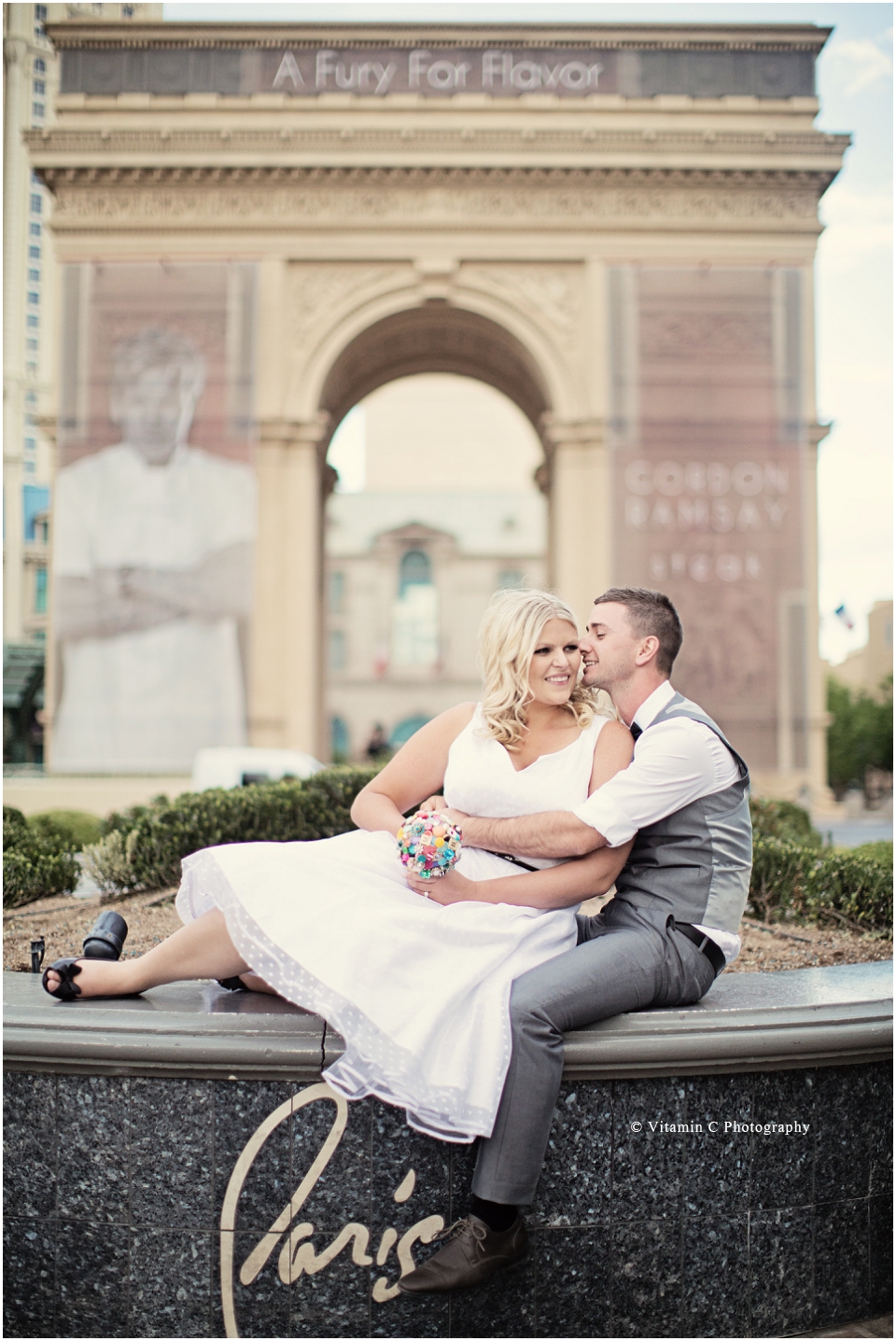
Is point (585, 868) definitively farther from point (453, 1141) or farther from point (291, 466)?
point (291, 466)

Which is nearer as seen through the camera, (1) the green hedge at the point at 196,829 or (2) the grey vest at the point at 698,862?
(2) the grey vest at the point at 698,862

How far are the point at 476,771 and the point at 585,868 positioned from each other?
434mm

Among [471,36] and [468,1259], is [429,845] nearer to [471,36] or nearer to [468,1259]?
[468,1259]

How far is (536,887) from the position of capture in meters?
3.07

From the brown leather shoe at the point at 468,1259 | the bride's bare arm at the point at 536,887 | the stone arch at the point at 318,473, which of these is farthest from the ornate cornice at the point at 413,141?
the brown leather shoe at the point at 468,1259

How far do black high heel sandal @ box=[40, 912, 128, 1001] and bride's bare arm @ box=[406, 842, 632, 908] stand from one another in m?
1.08

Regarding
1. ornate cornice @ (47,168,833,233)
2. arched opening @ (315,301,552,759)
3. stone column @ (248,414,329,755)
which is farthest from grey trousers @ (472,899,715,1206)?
arched opening @ (315,301,552,759)

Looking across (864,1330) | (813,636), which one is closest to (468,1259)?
(864,1330)

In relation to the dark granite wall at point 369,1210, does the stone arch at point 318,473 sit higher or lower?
higher

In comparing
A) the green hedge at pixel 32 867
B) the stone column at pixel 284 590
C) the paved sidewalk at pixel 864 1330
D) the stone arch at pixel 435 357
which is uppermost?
the stone arch at pixel 435 357

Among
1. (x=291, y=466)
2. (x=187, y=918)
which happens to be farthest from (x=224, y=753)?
(x=187, y=918)

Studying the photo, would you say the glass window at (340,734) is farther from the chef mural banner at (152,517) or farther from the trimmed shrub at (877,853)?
the trimmed shrub at (877,853)

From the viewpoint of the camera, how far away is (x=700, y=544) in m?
21.8

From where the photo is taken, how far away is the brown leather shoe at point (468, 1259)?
271 cm
